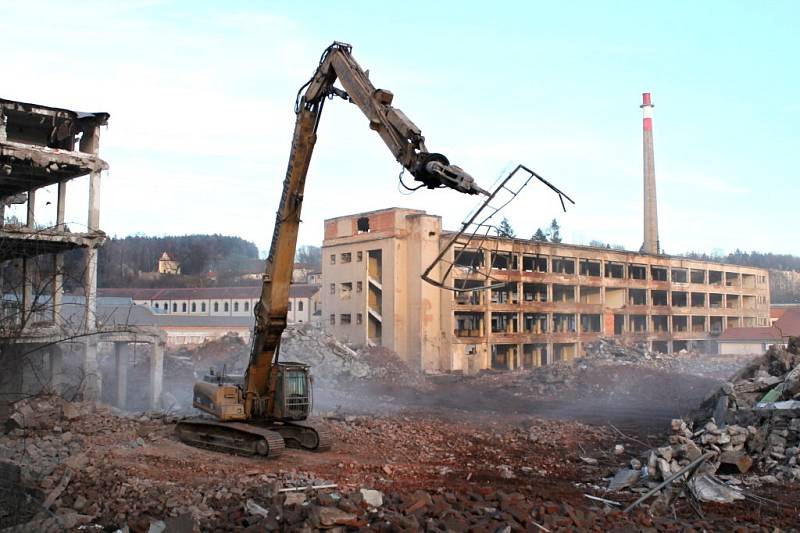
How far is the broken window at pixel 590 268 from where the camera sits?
59.2 metres

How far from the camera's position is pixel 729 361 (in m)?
53.3

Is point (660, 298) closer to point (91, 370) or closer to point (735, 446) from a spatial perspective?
point (735, 446)

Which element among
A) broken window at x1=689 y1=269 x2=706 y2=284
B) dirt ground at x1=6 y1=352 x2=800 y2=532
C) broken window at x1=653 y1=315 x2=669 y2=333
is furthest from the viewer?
broken window at x1=689 y1=269 x2=706 y2=284

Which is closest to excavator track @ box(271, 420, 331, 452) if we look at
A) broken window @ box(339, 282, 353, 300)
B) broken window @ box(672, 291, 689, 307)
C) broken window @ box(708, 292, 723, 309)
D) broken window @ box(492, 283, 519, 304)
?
broken window @ box(339, 282, 353, 300)

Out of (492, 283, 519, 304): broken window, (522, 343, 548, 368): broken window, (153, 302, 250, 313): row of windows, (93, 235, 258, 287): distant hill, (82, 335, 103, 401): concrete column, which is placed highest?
(93, 235, 258, 287): distant hill

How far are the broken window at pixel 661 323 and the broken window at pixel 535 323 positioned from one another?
13850 millimetres

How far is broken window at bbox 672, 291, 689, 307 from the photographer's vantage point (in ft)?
220

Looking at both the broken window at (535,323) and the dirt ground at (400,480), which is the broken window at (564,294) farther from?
the dirt ground at (400,480)

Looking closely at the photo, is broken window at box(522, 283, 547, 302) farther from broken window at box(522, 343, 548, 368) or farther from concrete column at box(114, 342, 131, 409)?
concrete column at box(114, 342, 131, 409)

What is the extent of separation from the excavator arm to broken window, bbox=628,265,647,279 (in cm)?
5136

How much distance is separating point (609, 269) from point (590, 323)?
506 centimetres

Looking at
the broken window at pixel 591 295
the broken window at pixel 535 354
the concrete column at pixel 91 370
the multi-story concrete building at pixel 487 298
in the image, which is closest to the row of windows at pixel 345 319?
the multi-story concrete building at pixel 487 298

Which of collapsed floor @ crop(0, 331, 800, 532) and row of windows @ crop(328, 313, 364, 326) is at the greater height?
row of windows @ crop(328, 313, 364, 326)

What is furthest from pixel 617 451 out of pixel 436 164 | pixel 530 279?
pixel 530 279
